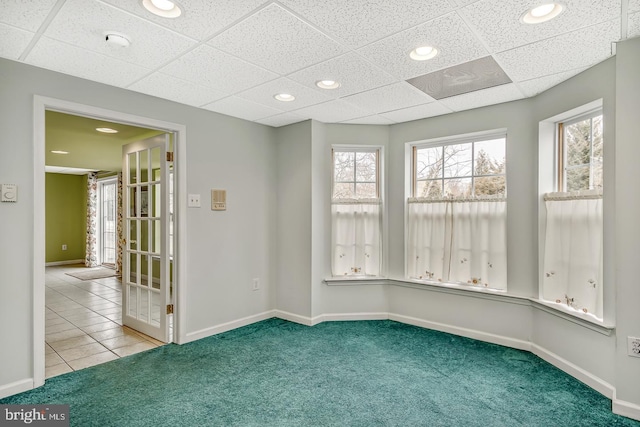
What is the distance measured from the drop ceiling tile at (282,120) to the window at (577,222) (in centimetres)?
252

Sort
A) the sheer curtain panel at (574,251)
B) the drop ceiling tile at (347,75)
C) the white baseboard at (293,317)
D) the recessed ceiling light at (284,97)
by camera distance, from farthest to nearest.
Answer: the white baseboard at (293,317)
the recessed ceiling light at (284,97)
the sheer curtain panel at (574,251)
the drop ceiling tile at (347,75)

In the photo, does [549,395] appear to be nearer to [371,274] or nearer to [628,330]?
[628,330]

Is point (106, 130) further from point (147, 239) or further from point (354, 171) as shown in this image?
point (354, 171)

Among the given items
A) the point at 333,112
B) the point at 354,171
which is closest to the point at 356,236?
the point at 354,171

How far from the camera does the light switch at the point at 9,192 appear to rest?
2406 mm

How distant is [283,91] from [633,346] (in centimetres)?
309

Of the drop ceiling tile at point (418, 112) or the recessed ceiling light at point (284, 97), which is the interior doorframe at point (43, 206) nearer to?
the recessed ceiling light at point (284, 97)

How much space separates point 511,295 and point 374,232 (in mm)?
1562

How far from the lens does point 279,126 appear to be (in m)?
4.33

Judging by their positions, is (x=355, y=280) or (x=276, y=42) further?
(x=355, y=280)

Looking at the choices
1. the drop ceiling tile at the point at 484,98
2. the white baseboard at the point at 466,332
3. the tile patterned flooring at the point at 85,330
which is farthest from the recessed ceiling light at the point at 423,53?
the tile patterned flooring at the point at 85,330

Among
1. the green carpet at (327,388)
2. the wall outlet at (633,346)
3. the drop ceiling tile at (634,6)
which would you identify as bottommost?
the green carpet at (327,388)

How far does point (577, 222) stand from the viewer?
2.77 meters

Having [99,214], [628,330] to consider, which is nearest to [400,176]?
[628,330]
